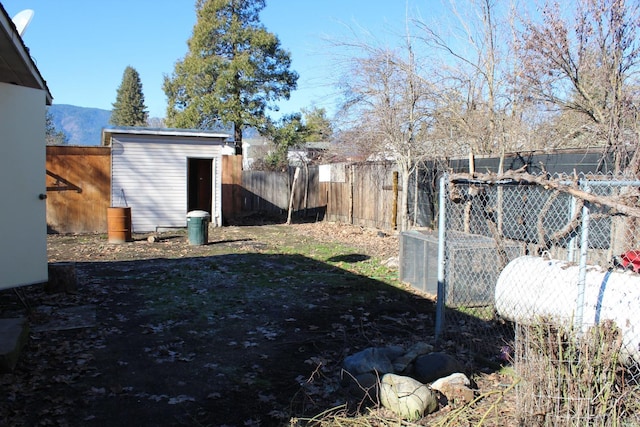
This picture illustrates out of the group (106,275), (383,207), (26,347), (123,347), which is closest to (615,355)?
(123,347)

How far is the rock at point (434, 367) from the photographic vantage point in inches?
178

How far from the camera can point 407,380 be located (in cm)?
407

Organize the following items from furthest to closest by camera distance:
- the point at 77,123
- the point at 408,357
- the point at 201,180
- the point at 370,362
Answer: the point at 77,123, the point at 201,180, the point at 408,357, the point at 370,362

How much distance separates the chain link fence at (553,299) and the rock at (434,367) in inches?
19.6

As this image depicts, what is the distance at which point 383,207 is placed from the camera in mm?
15156

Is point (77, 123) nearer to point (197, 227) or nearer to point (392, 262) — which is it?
point (197, 227)

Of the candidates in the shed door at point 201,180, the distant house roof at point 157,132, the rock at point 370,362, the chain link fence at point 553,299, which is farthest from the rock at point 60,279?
the shed door at point 201,180

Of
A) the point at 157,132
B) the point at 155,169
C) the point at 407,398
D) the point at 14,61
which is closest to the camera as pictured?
the point at 407,398

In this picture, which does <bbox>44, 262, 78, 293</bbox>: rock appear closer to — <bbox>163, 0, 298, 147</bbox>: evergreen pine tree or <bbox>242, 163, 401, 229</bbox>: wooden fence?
<bbox>242, 163, 401, 229</bbox>: wooden fence

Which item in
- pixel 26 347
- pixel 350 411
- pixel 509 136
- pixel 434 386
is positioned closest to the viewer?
pixel 350 411

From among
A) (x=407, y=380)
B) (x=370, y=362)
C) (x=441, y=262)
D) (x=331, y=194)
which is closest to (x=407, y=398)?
(x=407, y=380)

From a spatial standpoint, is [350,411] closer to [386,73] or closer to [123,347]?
[123,347]

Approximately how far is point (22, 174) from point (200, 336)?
3.05 metres

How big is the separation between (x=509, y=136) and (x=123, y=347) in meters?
7.91
